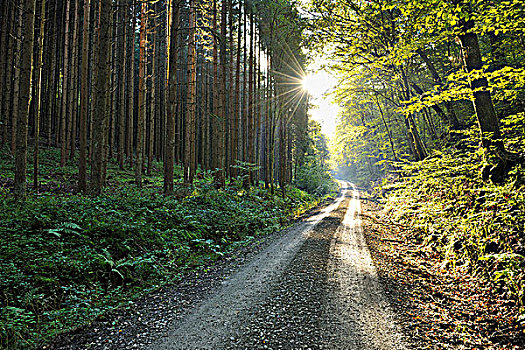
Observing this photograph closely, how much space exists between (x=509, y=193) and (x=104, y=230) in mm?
9080

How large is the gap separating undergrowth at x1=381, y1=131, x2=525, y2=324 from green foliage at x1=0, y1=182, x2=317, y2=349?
582cm

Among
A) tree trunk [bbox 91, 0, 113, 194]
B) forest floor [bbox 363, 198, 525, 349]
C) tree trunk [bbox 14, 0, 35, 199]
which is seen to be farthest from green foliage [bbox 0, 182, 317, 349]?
forest floor [bbox 363, 198, 525, 349]

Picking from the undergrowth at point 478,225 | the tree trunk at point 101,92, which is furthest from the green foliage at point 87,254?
the undergrowth at point 478,225

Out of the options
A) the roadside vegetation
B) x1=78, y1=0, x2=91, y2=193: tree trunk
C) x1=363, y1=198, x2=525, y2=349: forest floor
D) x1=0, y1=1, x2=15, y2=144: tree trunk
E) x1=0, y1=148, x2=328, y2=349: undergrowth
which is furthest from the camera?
x1=0, y1=1, x2=15, y2=144: tree trunk

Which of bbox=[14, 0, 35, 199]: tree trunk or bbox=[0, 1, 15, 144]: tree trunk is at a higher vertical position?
bbox=[0, 1, 15, 144]: tree trunk

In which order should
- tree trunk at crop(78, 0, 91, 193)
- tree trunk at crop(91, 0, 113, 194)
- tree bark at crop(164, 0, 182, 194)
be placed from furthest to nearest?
1. tree trunk at crop(78, 0, 91, 193)
2. tree bark at crop(164, 0, 182, 194)
3. tree trunk at crop(91, 0, 113, 194)

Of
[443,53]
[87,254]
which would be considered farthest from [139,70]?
[443,53]

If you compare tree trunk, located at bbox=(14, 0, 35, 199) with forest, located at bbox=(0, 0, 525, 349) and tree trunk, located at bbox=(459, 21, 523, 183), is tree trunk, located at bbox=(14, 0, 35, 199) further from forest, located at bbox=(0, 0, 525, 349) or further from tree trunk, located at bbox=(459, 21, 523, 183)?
tree trunk, located at bbox=(459, 21, 523, 183)

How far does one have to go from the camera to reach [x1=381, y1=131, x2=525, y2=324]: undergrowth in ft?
14.7

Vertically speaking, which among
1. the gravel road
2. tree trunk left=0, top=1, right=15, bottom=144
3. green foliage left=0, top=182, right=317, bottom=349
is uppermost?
tree trunk left=0, top=1, right=15, bottom=144

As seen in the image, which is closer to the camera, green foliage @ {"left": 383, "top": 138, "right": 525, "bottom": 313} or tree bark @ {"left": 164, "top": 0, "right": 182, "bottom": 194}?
green foliage @ {"left": 383, "top": 138, "right": 525, "bottom": 313}

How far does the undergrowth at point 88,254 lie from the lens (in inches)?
143

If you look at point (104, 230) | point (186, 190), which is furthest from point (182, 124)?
point (104, 230)

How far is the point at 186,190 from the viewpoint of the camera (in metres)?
11.9
